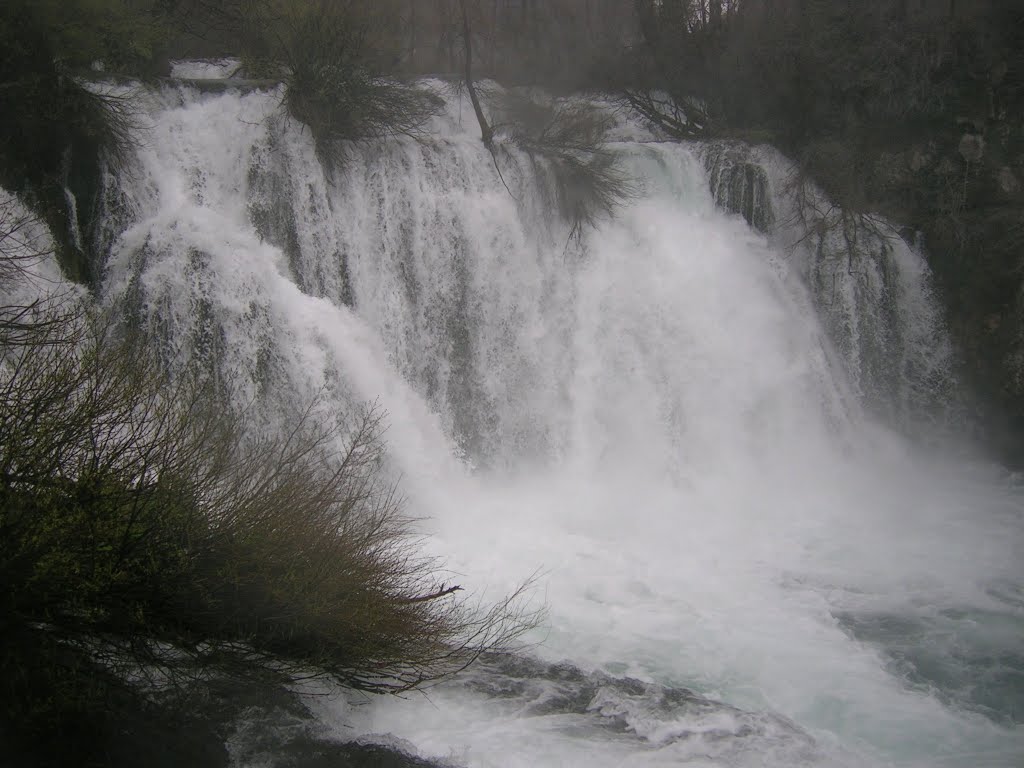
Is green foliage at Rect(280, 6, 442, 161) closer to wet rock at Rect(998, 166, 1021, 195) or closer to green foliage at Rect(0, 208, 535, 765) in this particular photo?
green foliage at Rect(0, 208, 535, 765)

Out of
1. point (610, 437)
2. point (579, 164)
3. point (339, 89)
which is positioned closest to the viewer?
point (339, 89)

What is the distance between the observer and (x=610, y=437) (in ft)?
42.8

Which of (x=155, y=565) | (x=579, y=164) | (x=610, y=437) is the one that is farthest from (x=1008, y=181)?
(x=155, y=565)

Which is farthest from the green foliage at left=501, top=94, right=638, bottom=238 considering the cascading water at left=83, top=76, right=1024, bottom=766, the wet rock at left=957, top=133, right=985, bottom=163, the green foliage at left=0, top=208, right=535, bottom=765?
the green foliage at left=0, top=208, right=535, bottom=765

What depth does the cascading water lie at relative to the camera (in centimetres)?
761

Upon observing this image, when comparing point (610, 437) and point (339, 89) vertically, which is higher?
point (339, 89)

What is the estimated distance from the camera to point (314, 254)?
11445 millimetres

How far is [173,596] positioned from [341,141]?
25.4 feet

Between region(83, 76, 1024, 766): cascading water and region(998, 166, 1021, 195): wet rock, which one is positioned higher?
region(998, 166, 1021, 195): wet rock

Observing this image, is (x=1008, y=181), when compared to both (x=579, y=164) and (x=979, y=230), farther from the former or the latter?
(x=579, y=164)

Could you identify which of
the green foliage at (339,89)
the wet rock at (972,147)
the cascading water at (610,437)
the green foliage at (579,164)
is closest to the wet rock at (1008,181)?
the wet rock at (972,147)

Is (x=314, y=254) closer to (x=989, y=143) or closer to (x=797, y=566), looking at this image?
(x=797, y=566)

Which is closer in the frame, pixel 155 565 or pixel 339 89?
pixel 155 565

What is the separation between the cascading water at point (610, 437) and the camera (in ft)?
25.0
